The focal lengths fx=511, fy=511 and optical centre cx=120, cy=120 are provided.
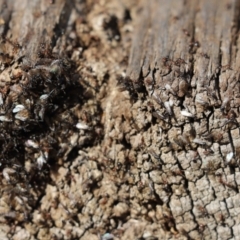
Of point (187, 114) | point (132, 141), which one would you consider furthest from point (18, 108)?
point (187, 114)

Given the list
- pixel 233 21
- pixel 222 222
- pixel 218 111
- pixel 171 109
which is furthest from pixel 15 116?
pixel 233 21

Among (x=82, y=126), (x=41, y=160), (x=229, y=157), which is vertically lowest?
(x=229, y=157)

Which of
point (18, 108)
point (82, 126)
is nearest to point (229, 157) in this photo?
point (82, 126)

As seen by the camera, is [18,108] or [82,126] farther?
[82,126]

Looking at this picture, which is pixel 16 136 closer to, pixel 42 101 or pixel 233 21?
pixel 42 101

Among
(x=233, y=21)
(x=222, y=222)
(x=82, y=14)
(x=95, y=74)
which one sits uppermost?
(x=82, y=14)

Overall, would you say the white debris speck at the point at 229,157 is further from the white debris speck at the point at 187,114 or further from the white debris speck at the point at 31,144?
the white debris speck at the point at 31,144

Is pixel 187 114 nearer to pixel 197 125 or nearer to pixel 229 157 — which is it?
pixel 197 125

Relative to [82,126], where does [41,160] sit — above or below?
below
